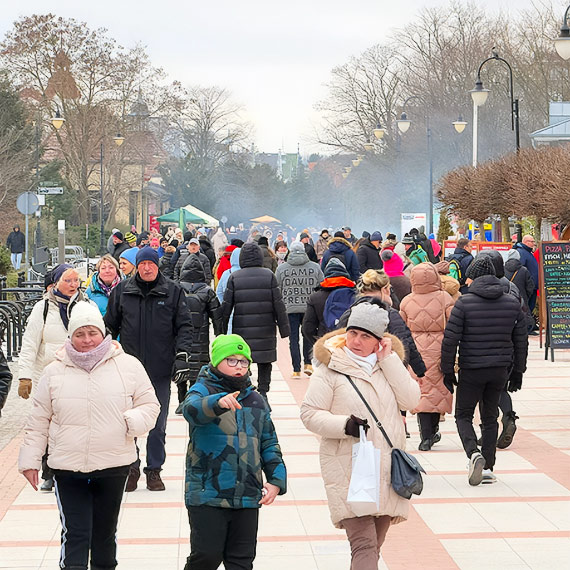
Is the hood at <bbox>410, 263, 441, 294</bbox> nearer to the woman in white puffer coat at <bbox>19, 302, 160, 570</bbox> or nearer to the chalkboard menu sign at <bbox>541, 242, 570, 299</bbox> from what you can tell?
the woman in white puffer coat at <bbox>19, 302, 160, 570</bbox>

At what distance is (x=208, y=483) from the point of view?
5551mm

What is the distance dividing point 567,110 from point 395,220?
38241 mm

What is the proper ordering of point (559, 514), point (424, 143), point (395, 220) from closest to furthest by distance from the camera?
1. point (559, 514)
2. point (424, 143)
3. point (395, 220)

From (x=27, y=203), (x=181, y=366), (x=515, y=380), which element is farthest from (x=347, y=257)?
(x=27, y=203)

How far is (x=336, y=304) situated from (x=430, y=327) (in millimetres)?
2086

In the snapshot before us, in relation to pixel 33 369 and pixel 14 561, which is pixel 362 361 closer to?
pixel 14 561

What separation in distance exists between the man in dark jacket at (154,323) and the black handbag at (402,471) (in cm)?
330

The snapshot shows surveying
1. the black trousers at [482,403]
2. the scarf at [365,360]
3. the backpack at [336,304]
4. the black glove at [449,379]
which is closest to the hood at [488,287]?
the black trousers at [482,403]

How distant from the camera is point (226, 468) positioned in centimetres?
555

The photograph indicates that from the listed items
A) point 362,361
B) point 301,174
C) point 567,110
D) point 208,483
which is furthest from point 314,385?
point 301,174

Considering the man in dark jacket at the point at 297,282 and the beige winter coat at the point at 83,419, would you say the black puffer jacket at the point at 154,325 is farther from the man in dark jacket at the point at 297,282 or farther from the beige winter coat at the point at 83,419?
the man in dark jacket at the point at 297,282

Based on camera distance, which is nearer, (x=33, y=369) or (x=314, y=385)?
(x=314, y=385)

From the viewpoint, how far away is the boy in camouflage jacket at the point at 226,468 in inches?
218

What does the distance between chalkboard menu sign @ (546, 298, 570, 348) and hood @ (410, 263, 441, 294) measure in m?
8.35
